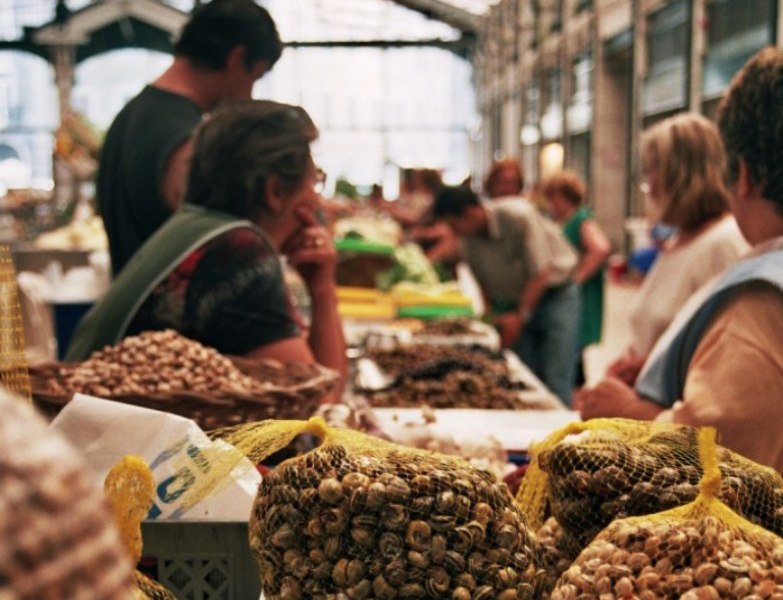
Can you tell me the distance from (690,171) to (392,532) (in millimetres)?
2994

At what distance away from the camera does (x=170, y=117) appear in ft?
10.1

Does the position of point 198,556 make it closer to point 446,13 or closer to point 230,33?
point 230,33

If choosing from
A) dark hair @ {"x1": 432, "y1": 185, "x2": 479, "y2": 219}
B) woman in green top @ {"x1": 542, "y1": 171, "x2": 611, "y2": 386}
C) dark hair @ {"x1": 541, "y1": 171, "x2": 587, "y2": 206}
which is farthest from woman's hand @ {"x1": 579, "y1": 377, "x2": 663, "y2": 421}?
dark hair @ {"x1": 541, "y1": 171, "x2": 587, "y2": 206}

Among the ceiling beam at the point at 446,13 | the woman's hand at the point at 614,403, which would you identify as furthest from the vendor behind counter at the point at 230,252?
the ceiling beam at the point at 446,13

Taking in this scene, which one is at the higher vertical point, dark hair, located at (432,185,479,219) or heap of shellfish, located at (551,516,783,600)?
dark hair, located at (432,185,479,219)

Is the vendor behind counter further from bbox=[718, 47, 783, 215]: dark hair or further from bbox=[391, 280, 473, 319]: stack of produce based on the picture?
bbox=[391, 280, 473, 319]: stack of produce

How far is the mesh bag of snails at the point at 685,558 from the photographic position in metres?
0.90

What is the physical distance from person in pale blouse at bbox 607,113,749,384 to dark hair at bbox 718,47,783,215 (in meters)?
1.56

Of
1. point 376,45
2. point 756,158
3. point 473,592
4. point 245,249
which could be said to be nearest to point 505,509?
point 473,592

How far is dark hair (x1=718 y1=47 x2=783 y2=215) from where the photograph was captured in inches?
80.0

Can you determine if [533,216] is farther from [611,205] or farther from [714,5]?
[611,205]

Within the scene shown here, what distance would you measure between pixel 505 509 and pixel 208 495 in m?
0.39

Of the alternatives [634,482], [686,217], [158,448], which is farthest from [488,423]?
[634,482]

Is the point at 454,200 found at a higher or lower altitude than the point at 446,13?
lower
